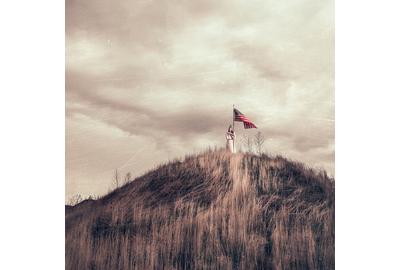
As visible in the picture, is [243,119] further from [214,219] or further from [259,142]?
[214,219]

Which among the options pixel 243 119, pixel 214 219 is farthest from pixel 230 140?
pixel 214 219

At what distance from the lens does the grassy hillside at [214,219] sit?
13.1ft

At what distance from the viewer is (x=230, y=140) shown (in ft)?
13.6

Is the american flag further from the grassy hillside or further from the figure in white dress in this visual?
the grassy hillside

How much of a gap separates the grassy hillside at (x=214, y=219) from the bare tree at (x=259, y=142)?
7 cm

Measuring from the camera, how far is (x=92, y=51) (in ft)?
14.6

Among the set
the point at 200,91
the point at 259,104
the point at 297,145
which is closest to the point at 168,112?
the point at 200,91

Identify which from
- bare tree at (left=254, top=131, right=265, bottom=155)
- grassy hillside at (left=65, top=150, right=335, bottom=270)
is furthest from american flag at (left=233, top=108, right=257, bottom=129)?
grassy hillside at (left=65, top=150, right=335, bottom=270)

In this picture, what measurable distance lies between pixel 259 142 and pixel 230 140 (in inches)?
8.3

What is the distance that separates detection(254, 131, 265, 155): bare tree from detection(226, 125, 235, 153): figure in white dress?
0.16 meters

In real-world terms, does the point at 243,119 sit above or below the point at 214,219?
above

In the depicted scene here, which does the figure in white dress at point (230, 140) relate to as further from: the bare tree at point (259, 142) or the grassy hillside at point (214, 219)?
the bare tree at point (259, 142)

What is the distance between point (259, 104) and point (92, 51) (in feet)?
4.49
